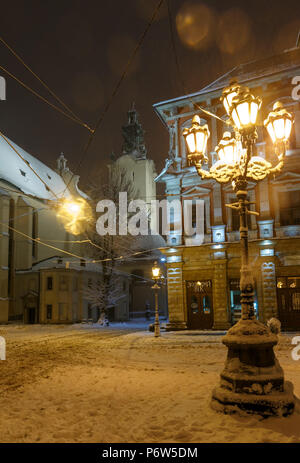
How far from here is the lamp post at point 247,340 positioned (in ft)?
18.5

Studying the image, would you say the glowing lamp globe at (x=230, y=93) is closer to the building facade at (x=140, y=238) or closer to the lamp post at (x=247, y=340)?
the lamp post at (x=247, y=340)

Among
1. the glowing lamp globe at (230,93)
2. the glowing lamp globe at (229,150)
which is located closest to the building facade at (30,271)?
the glowing lamp globe at (229,150)

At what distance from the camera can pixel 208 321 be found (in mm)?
21844

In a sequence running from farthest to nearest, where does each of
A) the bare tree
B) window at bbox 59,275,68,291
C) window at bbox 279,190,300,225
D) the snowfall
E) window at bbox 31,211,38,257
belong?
window at bbox 31,211,38,257
window at bbox 59,275,68,291
the bare tree
window at bbox 279,190,300,225
the snowfall

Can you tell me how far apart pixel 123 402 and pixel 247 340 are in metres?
2.80

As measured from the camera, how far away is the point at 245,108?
22.4ft

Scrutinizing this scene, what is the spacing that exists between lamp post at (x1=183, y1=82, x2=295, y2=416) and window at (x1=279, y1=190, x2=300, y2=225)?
14262 mm

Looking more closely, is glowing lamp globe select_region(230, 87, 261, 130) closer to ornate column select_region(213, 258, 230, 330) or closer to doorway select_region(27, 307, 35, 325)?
ornate column select_region(213, 258, 230, 330)

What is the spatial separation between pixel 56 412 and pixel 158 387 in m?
2.59

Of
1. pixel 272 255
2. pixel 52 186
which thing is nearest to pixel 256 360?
pixel 272 255

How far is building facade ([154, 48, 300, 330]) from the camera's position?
20484 mm

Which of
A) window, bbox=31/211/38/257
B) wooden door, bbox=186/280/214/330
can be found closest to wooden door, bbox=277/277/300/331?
wooden door, bbox=186/280/214/330

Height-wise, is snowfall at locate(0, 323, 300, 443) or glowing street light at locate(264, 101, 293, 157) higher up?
glowing street light at locate(264, 101, 293, 157)
